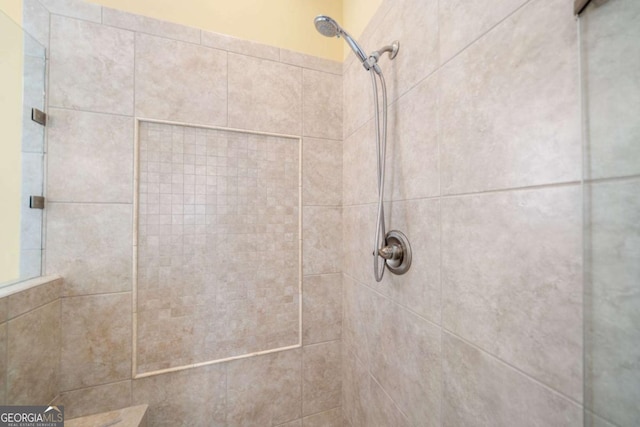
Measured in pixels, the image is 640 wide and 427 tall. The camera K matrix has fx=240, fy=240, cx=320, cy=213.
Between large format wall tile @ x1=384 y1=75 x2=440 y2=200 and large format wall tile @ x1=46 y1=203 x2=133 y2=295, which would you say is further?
large format wall tile @ x1=46 y1=203 x2=133 y2=295

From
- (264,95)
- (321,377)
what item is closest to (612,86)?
(264,95)

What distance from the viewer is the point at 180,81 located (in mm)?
1063

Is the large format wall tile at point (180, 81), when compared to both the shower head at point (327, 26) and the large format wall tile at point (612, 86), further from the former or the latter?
the large format wall tile at point (612, 86)

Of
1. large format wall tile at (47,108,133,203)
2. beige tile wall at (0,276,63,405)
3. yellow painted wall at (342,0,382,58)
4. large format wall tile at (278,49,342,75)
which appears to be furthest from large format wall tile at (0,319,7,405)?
yellow painted wall at (342,0,382,58)

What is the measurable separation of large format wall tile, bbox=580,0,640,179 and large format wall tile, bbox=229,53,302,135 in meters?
1.03

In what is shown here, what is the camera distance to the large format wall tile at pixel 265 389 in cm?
111

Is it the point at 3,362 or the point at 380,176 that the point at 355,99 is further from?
the point at 3,362

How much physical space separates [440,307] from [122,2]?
5.45 ft

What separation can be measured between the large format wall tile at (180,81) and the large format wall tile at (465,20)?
91 centimetres

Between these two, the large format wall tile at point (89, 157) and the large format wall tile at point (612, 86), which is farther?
the large format wall tile at point (89, 157)

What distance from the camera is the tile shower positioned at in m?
0.45

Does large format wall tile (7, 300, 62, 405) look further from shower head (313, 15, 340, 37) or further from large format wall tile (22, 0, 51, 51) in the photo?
shower head (313, 15, 340, 37)

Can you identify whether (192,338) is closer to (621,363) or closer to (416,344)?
(416,344)

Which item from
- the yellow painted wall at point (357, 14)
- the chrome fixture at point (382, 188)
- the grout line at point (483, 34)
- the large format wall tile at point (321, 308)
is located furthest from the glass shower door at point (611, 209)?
the large format wall tile at point (321, 308)
